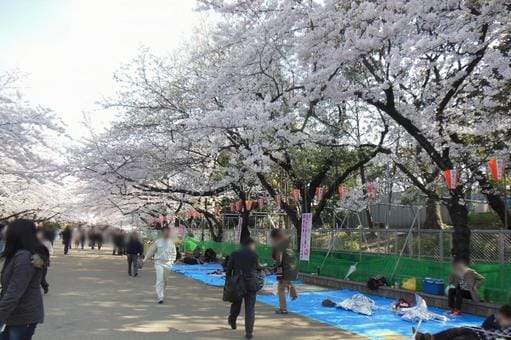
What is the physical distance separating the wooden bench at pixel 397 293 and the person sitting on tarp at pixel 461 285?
0.19m

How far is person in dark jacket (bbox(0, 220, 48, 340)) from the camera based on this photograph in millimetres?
3722

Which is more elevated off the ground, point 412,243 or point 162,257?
point 412,243

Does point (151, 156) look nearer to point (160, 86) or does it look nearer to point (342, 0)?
point (160, 86)

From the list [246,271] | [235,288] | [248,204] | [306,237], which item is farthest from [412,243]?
[235,288]

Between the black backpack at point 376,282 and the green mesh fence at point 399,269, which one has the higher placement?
the green mesh fence at point 399,269

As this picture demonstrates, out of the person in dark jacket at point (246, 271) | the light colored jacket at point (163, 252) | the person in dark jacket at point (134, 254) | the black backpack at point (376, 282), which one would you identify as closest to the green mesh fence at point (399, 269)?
the black backpack at point (376, 282)

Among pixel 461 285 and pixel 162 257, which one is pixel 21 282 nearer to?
pixel 162 257

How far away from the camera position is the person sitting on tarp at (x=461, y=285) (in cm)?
1012

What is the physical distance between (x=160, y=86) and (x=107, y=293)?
27.0ft

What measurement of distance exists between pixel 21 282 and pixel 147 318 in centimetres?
539

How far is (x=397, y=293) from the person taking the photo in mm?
12227

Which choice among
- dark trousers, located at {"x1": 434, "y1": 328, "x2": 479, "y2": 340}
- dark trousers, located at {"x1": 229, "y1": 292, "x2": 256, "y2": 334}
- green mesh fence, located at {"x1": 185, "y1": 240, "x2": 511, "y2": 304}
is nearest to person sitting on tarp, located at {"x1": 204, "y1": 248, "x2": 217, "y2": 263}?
green mesh fence, located at {"x1": 185, "y1": 240, "x2": 511, "y2": 304}

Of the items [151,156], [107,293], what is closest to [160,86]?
[151,156]

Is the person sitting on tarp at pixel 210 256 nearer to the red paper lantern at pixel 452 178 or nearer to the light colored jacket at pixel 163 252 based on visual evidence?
the light colored jacket at pixel 163 252
